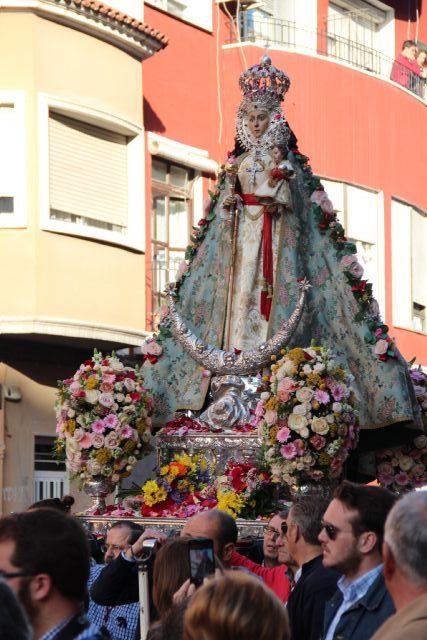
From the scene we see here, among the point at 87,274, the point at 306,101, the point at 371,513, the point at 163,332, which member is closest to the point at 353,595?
the point at 371,513

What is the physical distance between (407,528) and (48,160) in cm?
1362

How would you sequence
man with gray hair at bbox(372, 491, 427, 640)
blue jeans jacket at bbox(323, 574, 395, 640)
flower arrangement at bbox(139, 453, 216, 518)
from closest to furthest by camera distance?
man with gray hair at bbox(372, 491, 427, 640) < blue jeans jacket at bbox(323, 574, 395, 640) < flower arrangement at bbox(139, 453, 216, 518)

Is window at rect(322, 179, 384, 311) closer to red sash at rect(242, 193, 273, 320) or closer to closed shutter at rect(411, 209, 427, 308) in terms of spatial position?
closed shutter at rect(411, 209, 427, 308)

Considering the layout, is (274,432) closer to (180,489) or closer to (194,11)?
(180,489)

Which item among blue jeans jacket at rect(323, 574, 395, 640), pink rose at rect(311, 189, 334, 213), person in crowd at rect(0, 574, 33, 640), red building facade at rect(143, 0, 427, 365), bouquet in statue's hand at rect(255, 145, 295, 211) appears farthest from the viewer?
red building facade at rect(143, 0, 427, 365)

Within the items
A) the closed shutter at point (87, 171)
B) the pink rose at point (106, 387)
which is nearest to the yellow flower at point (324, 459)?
the pink rose at point (106, 387)

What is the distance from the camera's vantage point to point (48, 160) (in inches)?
706

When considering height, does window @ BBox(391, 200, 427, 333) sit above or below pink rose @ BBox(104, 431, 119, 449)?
above

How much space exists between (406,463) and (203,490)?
1.53m

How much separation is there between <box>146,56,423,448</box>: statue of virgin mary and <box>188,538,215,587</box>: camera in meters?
5.01

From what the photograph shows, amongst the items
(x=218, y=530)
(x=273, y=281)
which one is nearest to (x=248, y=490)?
(x=273, y=281)

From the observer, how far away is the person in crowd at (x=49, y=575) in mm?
4801

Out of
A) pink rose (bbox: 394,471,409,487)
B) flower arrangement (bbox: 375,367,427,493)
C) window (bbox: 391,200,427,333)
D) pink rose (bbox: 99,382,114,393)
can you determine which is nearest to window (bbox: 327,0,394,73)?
window (bbox: 391,200,427,333)

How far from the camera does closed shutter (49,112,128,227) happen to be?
1812 cm
